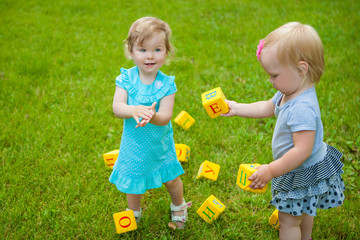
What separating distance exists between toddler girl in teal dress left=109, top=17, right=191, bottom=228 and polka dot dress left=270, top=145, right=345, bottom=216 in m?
0.82

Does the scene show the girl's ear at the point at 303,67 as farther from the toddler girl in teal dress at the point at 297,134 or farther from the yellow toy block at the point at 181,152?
the yellow toy block at the point at 181,152

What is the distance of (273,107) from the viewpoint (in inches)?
95.1

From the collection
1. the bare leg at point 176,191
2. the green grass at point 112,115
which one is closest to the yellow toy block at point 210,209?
the green grass at point 112,115

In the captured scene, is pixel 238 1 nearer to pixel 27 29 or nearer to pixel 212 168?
pixel 27 29

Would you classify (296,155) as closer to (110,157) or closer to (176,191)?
(176,191)

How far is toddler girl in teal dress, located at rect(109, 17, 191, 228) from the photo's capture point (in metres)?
2.33

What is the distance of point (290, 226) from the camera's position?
7.71 ft

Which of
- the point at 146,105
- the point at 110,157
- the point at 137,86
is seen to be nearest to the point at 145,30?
the point at 137,86

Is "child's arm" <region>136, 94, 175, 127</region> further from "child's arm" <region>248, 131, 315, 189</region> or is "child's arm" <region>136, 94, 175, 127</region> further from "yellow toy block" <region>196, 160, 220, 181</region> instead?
"yellow toy block" <region>196, 160, 220, 181</region>

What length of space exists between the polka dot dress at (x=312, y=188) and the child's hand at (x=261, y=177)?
24 centimetres

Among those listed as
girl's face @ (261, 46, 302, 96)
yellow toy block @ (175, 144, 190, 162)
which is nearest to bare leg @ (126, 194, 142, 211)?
yellow toy block @ (175, 144, 190, 162)

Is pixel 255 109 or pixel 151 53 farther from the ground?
pixel 151 53

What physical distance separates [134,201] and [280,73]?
1548mm

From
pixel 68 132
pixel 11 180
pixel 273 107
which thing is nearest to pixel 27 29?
pixel 68 132
